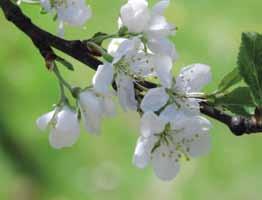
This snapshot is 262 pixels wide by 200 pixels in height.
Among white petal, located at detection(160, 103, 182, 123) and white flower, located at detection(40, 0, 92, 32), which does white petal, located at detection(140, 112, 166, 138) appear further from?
white flower, located at detection(40, 0, 92, 32)

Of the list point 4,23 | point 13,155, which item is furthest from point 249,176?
point 4,23

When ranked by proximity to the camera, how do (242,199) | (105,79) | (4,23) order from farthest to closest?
(4,23)
(242,199)
(105,79)

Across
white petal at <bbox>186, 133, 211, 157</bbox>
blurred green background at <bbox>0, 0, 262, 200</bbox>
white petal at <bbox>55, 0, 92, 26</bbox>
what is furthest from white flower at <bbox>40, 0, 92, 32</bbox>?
blurred green background at <bbox>0, 0, 262, 200</bbox>

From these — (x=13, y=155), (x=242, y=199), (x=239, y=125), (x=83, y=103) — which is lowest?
(x=242, y=199)

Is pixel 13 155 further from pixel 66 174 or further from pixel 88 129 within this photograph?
pixel 88 129

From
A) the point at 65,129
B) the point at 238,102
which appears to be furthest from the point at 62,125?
the point at 238,102

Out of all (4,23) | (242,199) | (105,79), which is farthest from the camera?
(4,23)
